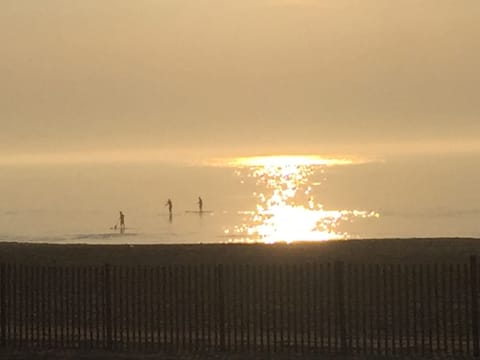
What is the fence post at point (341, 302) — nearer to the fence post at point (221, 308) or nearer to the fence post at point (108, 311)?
the fence post at point (221, 308)

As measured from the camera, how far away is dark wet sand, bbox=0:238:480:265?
34.0 m

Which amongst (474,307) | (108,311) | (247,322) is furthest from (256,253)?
(474,307)

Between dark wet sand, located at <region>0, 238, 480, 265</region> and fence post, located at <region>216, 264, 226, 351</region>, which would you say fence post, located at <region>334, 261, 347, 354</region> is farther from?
dark wet sand, located at <region>0, 238, 480, 265</region>

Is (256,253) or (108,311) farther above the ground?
(256,253)

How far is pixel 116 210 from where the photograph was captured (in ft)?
525

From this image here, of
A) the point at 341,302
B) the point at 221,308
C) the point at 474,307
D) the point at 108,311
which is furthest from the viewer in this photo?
the point at 108,311

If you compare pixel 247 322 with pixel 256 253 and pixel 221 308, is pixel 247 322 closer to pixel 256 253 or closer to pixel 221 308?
pixel 221 308

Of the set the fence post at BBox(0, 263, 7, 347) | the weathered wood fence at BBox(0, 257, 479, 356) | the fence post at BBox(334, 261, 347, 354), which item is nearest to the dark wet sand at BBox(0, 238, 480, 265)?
the weathered wood fence at BBox(0, 257, 479, 356)

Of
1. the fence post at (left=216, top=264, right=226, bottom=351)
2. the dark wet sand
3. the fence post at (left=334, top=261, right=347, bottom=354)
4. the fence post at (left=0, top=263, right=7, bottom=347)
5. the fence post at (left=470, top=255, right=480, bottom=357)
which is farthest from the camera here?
the dark wet sand

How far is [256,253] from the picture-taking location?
36.4 meters

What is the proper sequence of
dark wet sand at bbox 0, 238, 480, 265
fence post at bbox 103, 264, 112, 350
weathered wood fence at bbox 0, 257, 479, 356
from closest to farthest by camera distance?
1. weathered wood fence at bbox 0, 257, 479, 356
2. fence post at bbox 103, 264, 112, 350
3. dark wet sand at bbox 0, 238, 480, 265

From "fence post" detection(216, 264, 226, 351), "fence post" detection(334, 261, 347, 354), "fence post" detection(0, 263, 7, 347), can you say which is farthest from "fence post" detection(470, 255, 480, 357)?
"fence post" detection(0, 263, 7, 347)

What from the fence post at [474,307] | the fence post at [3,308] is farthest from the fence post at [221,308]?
the fence post at [474,307]

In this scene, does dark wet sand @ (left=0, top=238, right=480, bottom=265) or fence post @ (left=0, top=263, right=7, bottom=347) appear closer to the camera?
fence post @ (left=0, top=263, right=7, bottom=347)
